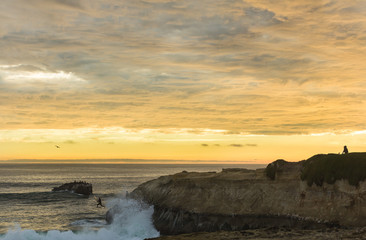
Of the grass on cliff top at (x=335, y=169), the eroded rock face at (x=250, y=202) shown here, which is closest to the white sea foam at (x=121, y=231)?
the eroded rock face at (x=250, y=202)

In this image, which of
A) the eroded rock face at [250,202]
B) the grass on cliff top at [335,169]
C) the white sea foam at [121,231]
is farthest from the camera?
the white sea foam at [121,231]

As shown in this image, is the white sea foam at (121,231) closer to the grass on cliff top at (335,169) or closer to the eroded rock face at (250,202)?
the eroded rock face at (250,202)

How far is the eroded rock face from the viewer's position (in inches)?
1282

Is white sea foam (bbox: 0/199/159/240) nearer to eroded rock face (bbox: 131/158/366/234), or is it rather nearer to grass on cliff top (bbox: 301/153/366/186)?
eroded rock face (bbox: 131/158/366/234)

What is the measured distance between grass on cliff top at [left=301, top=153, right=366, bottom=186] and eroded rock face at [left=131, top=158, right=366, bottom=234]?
0.55 metres

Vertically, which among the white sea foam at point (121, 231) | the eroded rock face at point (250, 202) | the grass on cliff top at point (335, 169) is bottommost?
the white sea foam at point (121, 231)

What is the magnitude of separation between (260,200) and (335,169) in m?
8.28

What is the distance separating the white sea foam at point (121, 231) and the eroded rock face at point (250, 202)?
4.47 ft

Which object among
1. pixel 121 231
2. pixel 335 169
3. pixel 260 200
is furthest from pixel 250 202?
pixel 121 231

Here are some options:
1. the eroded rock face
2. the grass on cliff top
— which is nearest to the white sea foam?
the eroded rock face

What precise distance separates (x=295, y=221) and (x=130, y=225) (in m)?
19.7

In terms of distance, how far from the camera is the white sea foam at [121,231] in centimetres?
3719

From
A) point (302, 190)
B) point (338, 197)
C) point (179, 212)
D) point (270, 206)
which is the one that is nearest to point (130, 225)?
point (179, 212)

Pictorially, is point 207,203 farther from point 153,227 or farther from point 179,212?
point 153,227
